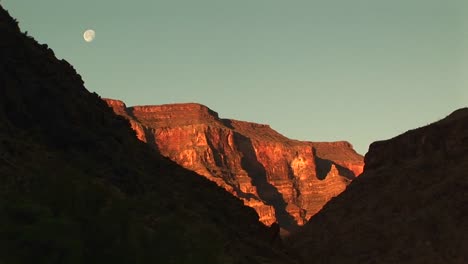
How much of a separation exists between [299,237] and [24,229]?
92532mm

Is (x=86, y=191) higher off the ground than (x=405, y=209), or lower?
lower

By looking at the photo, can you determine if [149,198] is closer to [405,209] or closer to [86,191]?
[86,191]

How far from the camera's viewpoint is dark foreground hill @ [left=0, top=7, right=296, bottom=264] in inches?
707

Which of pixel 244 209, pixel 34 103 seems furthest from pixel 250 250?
pixel 34 103

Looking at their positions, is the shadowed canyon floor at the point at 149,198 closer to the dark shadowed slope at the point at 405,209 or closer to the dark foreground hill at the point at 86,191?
the dark foreground hill at the point at 86,191

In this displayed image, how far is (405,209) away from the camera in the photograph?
315 ft

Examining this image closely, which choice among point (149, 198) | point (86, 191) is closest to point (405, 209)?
point (149, 198)

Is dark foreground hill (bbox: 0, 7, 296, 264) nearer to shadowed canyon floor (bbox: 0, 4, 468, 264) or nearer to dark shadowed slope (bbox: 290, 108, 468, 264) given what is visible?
shadowed canyon floor (bbox: 0, 4, 468, 264)

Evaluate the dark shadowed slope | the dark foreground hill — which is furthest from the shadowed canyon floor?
the dark shadowed slope

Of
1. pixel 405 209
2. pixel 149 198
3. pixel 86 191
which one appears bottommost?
pixel 86 191

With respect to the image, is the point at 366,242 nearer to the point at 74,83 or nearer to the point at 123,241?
the point at 74,83

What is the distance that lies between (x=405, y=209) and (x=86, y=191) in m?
81.0

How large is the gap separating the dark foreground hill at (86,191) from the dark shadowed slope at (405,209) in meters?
27.9

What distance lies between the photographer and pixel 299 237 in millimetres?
107625
